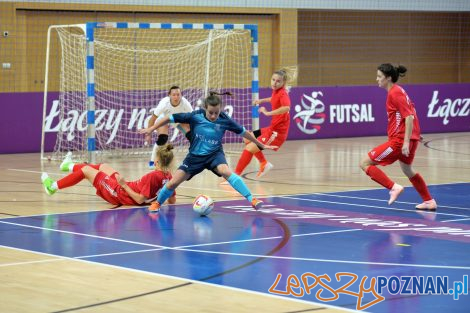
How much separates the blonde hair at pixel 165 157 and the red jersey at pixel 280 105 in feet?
12.4

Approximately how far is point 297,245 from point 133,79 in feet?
59.8

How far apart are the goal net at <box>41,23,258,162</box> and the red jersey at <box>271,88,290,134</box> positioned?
13.5 feet

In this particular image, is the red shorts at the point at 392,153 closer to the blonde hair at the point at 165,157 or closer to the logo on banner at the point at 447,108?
the blonde hair at the point at 165,157

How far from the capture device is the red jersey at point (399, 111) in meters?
13.6

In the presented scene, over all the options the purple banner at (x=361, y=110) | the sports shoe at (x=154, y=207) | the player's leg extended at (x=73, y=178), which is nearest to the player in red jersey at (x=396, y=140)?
the sports shoe at (x=154, y=207)

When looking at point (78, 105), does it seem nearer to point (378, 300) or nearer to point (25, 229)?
point (25, 229)

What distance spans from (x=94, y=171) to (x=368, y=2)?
883 inches

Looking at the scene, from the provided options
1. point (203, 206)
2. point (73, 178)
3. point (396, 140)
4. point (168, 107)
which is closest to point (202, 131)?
point (203, 206)

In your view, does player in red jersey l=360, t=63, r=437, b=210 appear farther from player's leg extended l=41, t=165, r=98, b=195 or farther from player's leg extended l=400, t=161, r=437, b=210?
player's leg extended l=41, t=165, r=98, b=195

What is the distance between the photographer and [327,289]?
8477 mm

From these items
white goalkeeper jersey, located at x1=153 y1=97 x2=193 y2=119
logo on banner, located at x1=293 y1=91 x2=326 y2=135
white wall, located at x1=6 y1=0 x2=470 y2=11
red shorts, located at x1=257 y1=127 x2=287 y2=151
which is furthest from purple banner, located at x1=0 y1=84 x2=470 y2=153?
red shorts, located at x1=257 y1=127 x2=287 y2=151

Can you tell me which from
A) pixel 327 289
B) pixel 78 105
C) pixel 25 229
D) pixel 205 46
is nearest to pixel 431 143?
pixel 205 46

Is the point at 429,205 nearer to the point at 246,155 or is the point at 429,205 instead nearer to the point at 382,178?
the point at 382,178

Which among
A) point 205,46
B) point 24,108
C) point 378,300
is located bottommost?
point 378,300
